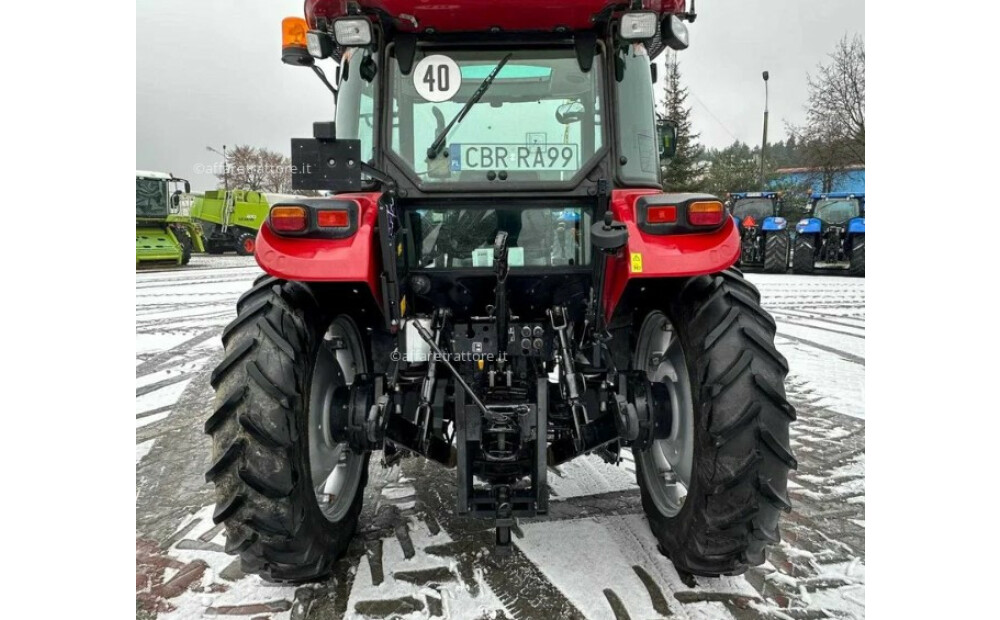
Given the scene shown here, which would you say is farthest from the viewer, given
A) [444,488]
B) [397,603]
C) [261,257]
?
[444,488]

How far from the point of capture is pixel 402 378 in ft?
9.09

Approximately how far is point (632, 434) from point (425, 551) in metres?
1.08

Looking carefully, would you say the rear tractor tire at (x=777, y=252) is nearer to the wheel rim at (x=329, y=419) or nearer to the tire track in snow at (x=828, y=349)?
the tire track in snow at (x=828, y=349)

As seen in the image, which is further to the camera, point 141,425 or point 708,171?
point 708,171

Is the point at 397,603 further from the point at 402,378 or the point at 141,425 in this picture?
the point at 141,425

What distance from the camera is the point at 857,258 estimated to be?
14.4 metres

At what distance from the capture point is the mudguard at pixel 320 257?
2.15m

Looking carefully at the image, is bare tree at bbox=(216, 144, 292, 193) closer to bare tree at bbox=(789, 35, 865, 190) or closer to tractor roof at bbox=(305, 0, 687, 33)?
bare tree at bbox=(789, 35, 865, 190)

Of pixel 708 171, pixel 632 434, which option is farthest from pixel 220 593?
pixel 708 171

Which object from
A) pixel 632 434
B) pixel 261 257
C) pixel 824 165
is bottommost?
pixel 632 434

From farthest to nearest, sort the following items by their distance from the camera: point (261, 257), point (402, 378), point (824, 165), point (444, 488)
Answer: point (824, 165) → point (444, 488) → point (402, 378) → point (261, 257)

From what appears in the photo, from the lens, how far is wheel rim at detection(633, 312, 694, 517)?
2574 millimetres

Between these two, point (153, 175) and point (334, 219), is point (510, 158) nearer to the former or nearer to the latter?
point (334, 219)

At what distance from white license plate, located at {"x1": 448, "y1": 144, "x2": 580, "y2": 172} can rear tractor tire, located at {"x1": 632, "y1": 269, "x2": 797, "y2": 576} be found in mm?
750
